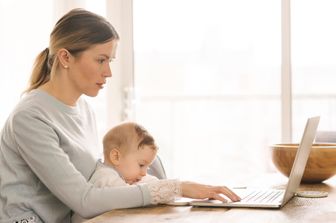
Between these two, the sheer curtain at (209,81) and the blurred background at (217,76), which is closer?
the blurred background at (217,76)

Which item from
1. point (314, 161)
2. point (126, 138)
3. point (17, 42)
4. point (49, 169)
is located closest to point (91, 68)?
point (126, 138)

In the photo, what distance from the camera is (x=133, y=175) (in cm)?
207

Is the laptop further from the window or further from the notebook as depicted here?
the window

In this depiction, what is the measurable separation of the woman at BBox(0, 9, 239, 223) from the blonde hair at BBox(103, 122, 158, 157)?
0.37ft

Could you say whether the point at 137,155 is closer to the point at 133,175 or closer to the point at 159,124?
the point at 133,175

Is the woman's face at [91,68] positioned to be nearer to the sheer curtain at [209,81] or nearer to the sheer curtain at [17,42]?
the sheer curtain at [17,42]

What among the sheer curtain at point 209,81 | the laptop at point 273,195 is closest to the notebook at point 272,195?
the laptop at point 273,195

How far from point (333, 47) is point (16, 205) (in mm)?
2790

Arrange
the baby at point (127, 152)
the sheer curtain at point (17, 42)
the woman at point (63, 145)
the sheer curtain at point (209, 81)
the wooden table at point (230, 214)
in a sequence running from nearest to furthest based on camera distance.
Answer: the wooden table at point (230, 214)
the woman at point (63, 145)
the baby at point (127, 152)
the sheer curtain at point (17, 42)
the sheer curtain at point (209, 81)

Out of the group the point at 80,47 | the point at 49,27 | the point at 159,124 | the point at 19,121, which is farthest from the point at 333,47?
the point at 19,121

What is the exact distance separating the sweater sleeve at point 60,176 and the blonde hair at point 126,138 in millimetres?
153

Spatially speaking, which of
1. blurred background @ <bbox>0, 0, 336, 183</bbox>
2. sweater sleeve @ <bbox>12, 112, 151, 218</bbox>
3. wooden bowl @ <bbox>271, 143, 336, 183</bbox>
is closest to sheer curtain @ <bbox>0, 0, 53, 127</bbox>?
blurred background @ <bbox>0, 0, 336, 183</bbox>

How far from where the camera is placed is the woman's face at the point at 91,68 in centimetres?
215

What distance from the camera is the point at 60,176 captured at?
1.88m
